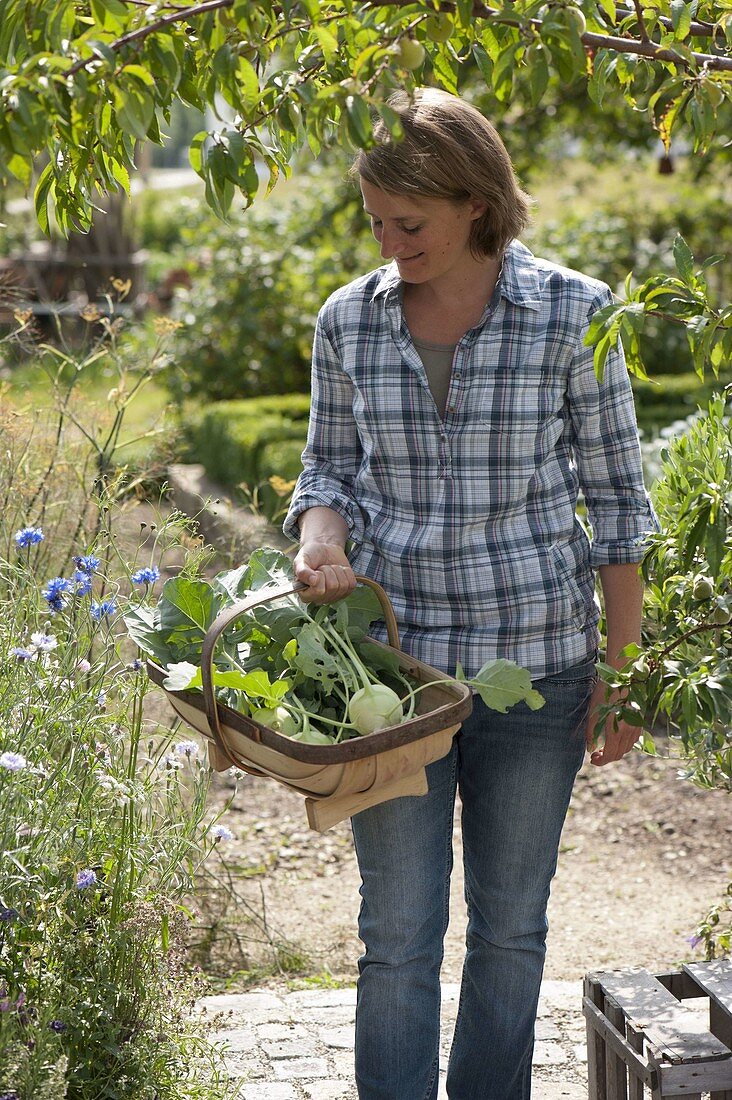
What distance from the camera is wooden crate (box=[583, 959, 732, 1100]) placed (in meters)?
2.00

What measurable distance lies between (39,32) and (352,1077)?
2.09 meters

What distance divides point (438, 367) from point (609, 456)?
12.7 inches

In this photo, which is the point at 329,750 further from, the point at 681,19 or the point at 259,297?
the point at 259,297

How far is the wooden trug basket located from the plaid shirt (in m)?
0.20

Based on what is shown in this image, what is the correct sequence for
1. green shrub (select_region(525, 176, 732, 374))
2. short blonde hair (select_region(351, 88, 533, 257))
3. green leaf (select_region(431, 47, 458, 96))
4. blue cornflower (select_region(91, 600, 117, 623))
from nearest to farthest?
green leaf (select_region(431, 47, 458, 96)) → short blonde hair (select_region(351, 88, 533, 257)) → blue cornflower (select_region(91, 600, 117, 623)) → green shrub (select_region(525, 176, 732, 374))

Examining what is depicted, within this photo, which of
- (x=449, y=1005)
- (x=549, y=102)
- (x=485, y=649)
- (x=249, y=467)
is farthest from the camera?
(x=549, y=102)

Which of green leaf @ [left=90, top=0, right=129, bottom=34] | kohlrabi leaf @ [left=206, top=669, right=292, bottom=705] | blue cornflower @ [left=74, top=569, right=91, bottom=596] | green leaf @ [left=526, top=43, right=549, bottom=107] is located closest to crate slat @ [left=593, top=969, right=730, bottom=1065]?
kohlrabi leaf @ [left=206, top=669, right=292, bottom=705]

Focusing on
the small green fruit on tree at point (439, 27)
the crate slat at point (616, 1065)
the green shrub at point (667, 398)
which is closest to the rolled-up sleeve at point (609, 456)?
the small green fruit on tree at point (439, 27)

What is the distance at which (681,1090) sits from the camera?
6.55ft

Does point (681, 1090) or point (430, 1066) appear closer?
point (681, 1090)

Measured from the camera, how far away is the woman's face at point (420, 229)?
2.04 metres

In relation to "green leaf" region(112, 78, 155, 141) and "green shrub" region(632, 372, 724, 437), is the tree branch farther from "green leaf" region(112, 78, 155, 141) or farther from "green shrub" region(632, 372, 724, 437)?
"green shrub" region(632, 372, 724, 437)

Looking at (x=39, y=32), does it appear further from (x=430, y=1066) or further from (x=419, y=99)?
(x=430, y=1066)

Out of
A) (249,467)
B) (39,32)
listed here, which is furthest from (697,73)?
(249,467)
